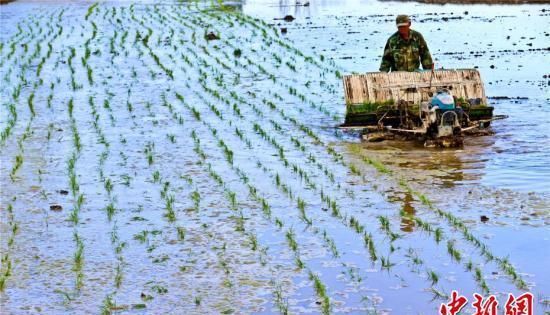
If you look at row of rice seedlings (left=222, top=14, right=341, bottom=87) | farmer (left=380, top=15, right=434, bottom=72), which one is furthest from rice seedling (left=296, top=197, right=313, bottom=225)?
row of rice seedlings (left=222, top=14, right=341, bottom=87)

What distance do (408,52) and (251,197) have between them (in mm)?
3435

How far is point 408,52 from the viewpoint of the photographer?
1166 cm

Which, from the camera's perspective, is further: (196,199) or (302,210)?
(196,199)

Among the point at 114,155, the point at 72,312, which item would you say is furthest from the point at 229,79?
the point at 72,312

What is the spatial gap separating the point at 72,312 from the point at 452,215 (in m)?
3.13

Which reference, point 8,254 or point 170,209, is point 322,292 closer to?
point 8,254

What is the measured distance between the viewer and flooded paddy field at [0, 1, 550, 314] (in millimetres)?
6516

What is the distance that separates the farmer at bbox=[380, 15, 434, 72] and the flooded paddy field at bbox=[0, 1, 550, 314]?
3.12 ft

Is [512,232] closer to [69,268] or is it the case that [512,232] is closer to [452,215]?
[452,215]

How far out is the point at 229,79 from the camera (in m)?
17.2

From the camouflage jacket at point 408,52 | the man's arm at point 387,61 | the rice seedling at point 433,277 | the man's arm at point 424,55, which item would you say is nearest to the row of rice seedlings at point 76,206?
the rice seedling at point 433,277

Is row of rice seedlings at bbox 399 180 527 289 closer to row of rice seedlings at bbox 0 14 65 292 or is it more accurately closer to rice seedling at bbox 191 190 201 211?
rice seedling at bbox 191 190 201 211

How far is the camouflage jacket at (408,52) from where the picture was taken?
38.1 feet

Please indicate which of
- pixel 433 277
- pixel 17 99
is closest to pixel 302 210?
pixel 433 277
